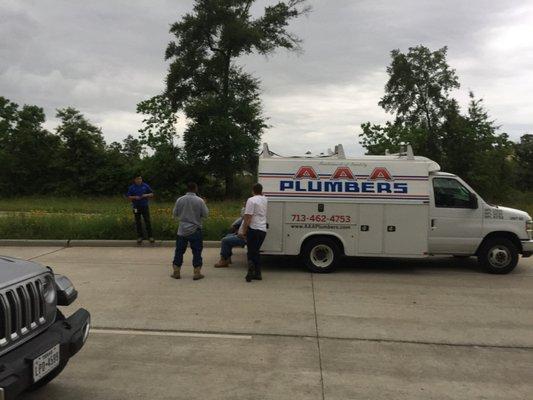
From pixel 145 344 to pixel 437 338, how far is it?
3.32m

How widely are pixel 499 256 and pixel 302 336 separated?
18.2ft

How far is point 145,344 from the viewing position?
18.3ft

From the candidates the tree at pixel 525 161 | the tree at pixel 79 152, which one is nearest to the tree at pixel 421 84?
the tree at pixel 525 161

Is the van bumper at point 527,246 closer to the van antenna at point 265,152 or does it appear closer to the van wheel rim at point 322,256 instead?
the van wheel rim at point 322,256

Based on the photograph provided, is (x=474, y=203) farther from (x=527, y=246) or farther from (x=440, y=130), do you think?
(x=440, y=130)

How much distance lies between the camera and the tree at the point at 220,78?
37438mm

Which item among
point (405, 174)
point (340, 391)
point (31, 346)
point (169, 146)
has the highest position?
point (169, 146)

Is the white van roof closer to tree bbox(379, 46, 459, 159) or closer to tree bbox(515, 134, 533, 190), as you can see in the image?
tree bbox(379, 46, 459, 159)

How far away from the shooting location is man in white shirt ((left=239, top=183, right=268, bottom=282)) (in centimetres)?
883

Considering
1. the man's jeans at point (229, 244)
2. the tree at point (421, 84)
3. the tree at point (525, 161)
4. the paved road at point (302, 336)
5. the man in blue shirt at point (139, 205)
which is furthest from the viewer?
the tree at point (525, 161)

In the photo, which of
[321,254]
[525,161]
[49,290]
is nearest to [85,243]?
[321,254]

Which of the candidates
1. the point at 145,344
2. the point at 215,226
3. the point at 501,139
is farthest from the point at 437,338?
the point at 501,139

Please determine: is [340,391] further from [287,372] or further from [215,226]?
[215,226]

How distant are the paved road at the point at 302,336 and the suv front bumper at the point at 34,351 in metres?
0.68
